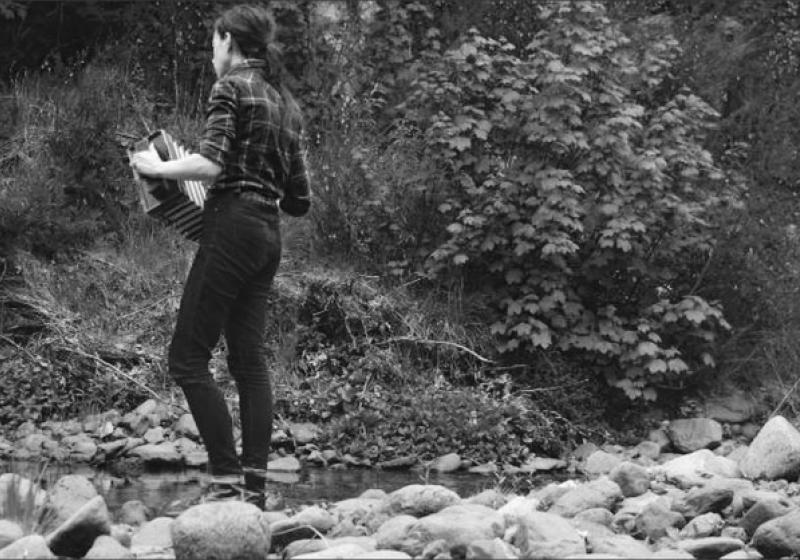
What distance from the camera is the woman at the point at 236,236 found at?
3.89 meters

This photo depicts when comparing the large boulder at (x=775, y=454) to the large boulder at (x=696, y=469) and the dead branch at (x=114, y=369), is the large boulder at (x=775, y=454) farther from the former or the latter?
the dead branch at (x=114, y=369)

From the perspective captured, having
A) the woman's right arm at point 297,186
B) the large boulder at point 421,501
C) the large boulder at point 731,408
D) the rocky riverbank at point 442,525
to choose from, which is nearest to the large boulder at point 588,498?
the rocky riverbank at point 442,525

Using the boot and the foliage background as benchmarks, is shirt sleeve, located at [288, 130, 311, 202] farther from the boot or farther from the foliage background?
A: the foliage background

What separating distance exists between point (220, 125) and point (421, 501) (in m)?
1.60

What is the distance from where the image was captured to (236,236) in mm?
3893

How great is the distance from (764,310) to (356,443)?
3615 mm

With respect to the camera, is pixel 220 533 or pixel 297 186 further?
pixel 297 186

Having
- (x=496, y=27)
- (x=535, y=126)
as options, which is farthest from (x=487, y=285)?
(x=496, y=27)

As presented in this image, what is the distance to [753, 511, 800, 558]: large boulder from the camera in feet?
12.6

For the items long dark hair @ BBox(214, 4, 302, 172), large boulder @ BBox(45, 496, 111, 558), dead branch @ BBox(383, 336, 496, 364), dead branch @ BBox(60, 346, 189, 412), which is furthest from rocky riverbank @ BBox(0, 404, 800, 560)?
dead branch @ BBox(60, 346, 189, 412)

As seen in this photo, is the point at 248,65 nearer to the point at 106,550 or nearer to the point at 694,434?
the point at 106,550

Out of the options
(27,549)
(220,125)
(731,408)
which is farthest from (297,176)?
(731,408)

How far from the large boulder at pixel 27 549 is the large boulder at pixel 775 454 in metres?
3.91

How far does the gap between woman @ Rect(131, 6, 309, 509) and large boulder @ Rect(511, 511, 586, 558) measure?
1011mm
